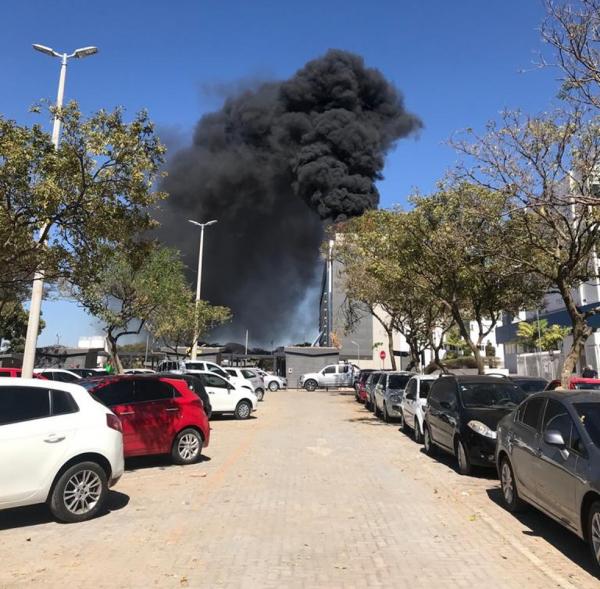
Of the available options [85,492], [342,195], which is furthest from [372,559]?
[342,195]

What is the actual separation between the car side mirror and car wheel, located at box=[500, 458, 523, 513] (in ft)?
5.09

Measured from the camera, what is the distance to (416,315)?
28562 millimetres

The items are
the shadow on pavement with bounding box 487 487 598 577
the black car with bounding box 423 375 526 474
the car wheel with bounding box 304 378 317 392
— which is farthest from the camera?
the car wheel with bounding box 304 378 317 392

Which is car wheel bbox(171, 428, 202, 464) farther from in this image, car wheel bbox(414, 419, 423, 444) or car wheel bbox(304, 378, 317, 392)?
car wheel bbox(304, 378, 317, 392)

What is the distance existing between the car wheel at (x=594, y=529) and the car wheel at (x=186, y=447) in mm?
6543

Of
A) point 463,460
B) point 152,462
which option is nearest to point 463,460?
point 463,460

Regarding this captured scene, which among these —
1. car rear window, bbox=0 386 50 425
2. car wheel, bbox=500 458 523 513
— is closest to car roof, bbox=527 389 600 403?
car wheel, bbox=500 458 523 513

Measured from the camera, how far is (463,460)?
29.8 feet

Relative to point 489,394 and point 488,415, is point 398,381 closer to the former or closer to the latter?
point 489,394

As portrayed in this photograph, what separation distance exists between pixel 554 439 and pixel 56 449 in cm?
486

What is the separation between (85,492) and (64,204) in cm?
461

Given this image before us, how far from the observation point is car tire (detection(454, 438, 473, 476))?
9.00 metres

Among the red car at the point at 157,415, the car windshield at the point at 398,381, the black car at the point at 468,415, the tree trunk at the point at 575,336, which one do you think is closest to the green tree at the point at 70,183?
the red car at the point at 157,415

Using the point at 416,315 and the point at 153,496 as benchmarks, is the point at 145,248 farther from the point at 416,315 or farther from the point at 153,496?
the point at 416,315
